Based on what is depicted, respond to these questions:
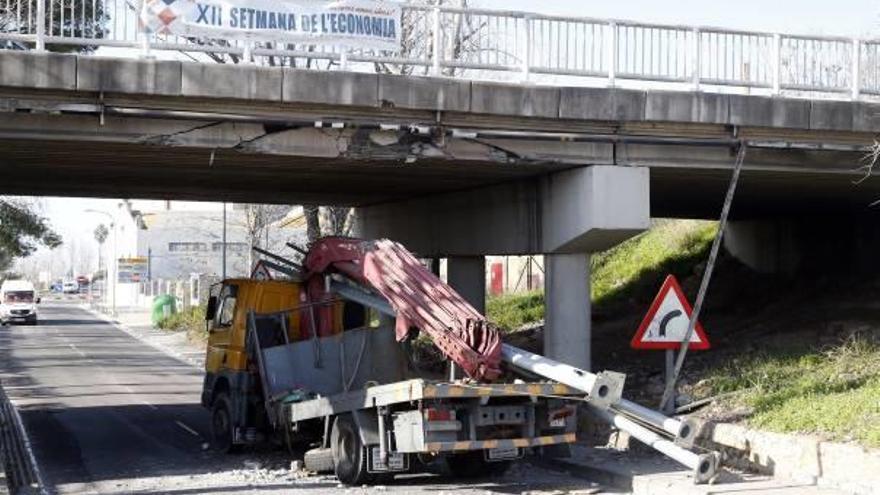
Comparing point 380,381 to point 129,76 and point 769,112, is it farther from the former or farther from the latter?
point 769,112

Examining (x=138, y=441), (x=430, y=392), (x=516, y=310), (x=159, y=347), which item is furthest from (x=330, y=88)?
(x=159, y=347)

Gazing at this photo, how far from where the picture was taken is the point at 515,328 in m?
29.5

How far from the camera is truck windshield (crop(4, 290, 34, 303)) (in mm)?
67444

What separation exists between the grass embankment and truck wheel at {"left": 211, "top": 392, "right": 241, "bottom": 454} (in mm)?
28355

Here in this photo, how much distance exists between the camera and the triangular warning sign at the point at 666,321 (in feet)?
46.3

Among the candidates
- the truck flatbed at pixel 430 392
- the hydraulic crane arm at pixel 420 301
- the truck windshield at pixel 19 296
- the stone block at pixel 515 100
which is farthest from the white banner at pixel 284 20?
the truck windshield at pixel 19 296

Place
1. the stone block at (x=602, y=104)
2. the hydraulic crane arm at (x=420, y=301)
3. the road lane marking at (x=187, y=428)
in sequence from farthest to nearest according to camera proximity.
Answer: the road lane marking at (x=187, y=428), the stone block at (x=602, y=104), the hydraulic crane arm at (x=420, y=301)

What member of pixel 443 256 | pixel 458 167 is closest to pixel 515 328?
pixel 443 256

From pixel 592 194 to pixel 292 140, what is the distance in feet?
14.3

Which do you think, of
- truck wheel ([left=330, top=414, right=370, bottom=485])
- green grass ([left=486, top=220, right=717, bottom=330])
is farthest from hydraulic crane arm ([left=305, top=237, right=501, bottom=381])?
green grass ([left=486, top=220, right=717, bottom=330])

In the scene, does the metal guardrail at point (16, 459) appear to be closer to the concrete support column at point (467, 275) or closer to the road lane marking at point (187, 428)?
the road lane marking at point (187, 428)

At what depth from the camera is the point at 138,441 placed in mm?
17891

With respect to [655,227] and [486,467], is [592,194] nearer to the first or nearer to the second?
[486,467]

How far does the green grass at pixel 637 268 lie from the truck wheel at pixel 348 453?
15950 millimetres
